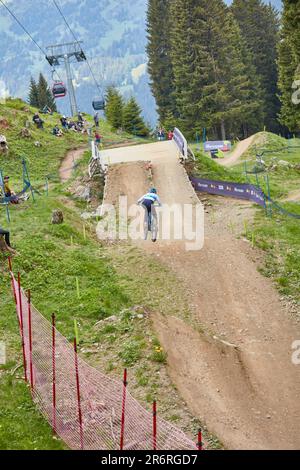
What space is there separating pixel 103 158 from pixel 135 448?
30515mm

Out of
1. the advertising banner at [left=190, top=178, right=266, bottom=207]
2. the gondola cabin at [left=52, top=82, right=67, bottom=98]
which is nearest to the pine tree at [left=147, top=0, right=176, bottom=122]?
the gondola cabin at [left=52, top=82, right=67, bottom=98]

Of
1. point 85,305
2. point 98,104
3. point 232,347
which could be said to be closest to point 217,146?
point 98,104

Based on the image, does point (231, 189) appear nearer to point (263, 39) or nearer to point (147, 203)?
point (147, 203)

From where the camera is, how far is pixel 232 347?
51.5ft

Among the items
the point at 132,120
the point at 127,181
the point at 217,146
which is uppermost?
the point at 132,120

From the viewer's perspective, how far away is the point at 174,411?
40.5 feet

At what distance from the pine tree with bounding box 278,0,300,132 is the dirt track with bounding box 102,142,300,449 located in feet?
88.0

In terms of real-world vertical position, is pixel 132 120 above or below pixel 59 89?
below

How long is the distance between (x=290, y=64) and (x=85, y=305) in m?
47.8

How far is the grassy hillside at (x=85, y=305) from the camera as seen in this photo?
1230 cm

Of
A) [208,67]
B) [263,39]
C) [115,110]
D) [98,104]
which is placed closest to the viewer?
[208,67]

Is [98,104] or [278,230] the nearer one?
[278,230]

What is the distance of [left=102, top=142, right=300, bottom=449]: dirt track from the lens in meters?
12.4

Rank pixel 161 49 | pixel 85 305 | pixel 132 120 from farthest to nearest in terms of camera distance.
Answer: pixel 161 49
pixel 132 120
pixel 85 305
